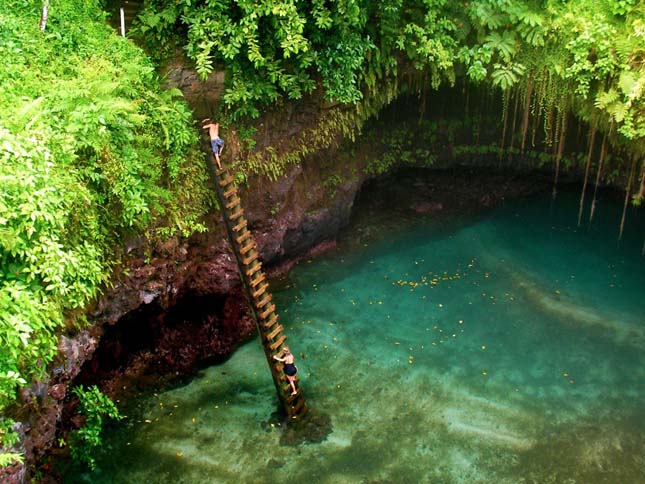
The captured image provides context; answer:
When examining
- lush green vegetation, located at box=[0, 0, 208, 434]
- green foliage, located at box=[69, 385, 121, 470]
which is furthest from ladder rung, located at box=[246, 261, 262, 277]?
green foliage, located at box=[69, 385, 121, 470]

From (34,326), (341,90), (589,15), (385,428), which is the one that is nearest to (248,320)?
(385,428)

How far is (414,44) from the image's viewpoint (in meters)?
10.8

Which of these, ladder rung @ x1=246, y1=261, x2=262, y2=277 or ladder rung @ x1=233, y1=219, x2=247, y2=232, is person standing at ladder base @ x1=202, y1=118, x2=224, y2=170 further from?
ladder rung @ x1=246, y1=261, x2=262, y2=277

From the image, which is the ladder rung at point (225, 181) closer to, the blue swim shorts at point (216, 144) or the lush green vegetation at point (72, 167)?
the blue swim shorts at point (216, 144)

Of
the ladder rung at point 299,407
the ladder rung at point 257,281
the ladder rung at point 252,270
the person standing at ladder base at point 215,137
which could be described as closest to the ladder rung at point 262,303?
the ladder rung at point 257,281

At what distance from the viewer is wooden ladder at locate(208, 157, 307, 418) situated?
9.10 metres

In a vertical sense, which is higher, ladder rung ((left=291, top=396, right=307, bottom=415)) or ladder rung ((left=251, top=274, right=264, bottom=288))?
ladder rung ((left=251, top=274, right=264, bottom=288))

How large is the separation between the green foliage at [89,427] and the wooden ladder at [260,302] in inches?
91.6

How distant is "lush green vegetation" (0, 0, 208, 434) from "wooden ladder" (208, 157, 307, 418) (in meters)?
1.06

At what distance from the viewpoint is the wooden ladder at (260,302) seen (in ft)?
29.9

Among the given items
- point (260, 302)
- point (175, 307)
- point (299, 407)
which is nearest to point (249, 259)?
point (260, 302)

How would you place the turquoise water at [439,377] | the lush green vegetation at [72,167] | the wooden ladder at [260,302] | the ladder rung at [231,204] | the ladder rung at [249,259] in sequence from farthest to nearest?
the ladder rung at [231,204]
the ladder rung at [249,259]
the wooden ladder at [260,302]
the turquoise water at [439,377]
the lush green vegetation at [72,167]

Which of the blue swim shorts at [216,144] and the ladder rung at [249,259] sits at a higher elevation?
the blue swim shorts at [216,144]

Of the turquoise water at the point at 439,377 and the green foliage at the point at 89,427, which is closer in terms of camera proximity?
the green foliage at the point at 89,427
